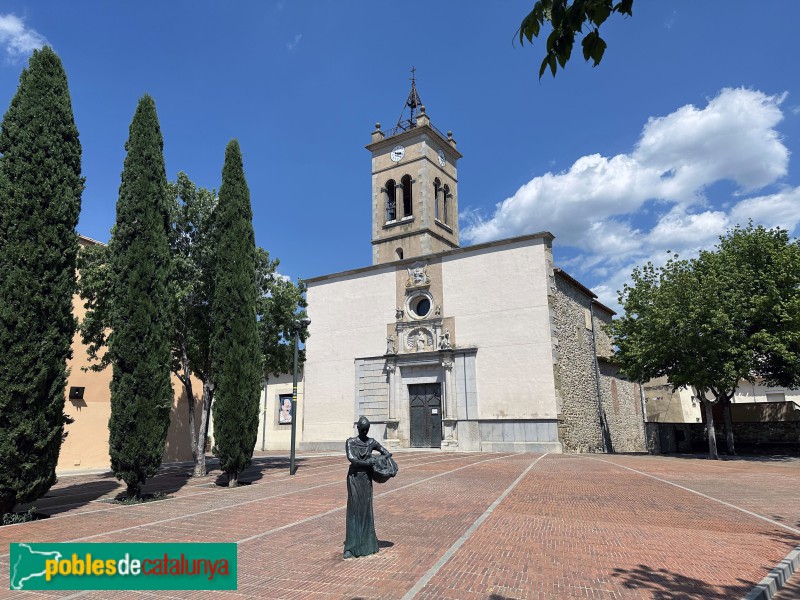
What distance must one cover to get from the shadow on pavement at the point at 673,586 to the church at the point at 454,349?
1664cm

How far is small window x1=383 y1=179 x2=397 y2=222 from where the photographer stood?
32000 millimetres

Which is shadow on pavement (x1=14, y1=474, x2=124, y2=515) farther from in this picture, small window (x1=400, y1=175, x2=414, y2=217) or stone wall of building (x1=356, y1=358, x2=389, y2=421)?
small window (x1=400, y1=175, x2=414, y2=217)

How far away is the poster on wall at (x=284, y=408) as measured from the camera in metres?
30.8

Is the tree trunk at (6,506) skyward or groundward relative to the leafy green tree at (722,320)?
groundward

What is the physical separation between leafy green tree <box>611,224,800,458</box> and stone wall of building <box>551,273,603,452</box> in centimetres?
247

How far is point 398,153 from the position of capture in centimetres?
3192

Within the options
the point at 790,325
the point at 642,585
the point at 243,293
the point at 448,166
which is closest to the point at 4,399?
the point at 243,293

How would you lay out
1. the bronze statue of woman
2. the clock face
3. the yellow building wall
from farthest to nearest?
the clock face < the yellow building wall < the bronze statue of woman

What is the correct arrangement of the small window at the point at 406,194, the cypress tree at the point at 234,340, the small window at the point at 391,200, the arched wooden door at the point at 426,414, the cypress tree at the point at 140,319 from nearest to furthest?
the cypress tree at the point at 140,319 → the cypress tree at the point at 234,340 → the arched wooden door at the point at 426,414 → the small window at the point at 406,194 → the small window at the point at 391,200

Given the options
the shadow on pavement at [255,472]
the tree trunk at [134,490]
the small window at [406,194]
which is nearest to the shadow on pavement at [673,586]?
the tree trunk at [134,490]

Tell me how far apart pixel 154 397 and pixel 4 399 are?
2.81m

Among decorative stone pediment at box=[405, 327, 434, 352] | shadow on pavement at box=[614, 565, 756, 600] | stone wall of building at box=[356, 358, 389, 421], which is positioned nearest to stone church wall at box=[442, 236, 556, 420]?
decorative stone pediment at box=[405, 327, 434, 352]

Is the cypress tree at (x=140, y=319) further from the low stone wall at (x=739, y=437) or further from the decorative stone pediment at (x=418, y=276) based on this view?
the low stone wall at (x=739, y=437)

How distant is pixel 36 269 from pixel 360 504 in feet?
25.6
